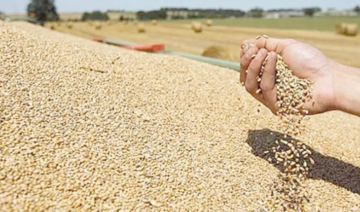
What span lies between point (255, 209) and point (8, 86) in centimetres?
168

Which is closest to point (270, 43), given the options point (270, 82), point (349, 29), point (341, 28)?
point (270, 82)

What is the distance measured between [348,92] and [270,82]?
0.48 metres

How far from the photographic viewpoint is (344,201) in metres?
2.49

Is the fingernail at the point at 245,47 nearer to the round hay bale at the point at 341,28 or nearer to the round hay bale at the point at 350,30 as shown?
the round hay bale at the point at 350,30

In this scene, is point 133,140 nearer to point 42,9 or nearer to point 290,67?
point 290,67

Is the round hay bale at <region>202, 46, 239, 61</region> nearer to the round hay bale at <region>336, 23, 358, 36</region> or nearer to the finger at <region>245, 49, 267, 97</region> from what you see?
the finger at <region>245, 49, 267, 97</region>

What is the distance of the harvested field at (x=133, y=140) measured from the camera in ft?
6.61

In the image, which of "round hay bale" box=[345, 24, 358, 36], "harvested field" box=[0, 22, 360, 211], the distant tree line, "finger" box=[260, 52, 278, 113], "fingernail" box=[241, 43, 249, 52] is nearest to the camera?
"harvested field" box=[0, 22, 360, 211]

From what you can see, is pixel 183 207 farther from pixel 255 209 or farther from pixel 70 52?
pixel 70 52

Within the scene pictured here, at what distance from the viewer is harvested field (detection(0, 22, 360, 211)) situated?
79.4 inches

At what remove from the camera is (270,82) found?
98.7 inches

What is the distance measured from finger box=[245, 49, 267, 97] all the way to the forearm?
495 mm

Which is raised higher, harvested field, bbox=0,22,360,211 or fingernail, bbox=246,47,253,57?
fingernail, bbox=246,47,253,57

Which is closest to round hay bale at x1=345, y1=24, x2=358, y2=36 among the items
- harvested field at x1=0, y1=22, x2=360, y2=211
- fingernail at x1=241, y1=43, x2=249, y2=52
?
harvested field at x1=0, y1=22, x2=360, y2=211
